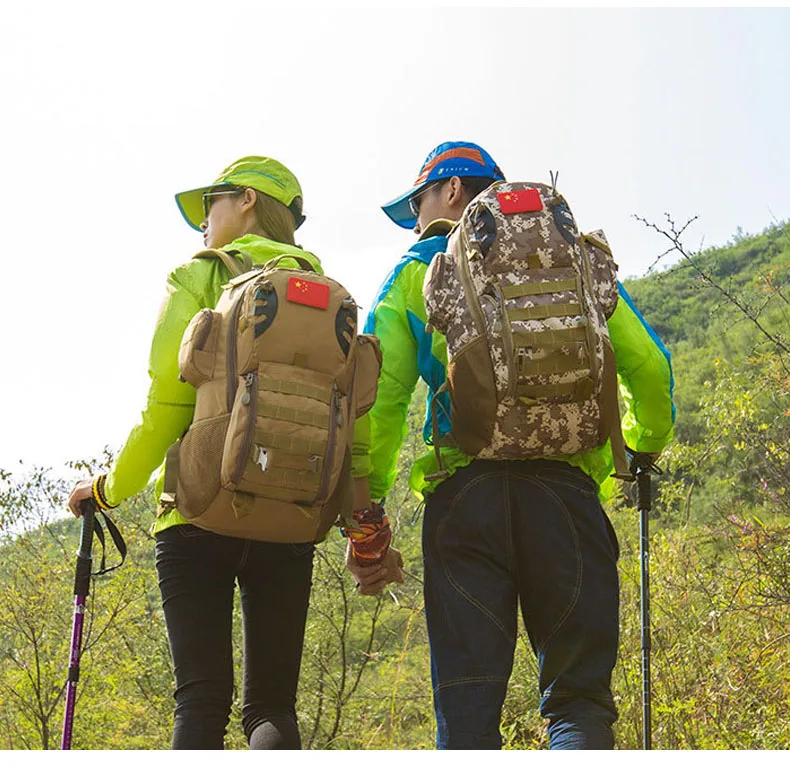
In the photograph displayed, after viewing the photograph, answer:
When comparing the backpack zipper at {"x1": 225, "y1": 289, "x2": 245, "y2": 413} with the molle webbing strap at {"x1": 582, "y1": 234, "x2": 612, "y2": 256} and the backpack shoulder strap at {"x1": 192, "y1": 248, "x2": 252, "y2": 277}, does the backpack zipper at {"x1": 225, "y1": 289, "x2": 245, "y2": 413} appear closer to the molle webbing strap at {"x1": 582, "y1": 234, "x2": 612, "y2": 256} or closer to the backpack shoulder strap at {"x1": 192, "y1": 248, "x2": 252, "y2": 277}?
the backpack shoulder strap at {"x1": 192, "y1": 248, "x2": 252, "y2": 277}

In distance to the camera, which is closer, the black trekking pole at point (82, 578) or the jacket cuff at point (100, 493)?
the jacket cuff at point (100, 493)

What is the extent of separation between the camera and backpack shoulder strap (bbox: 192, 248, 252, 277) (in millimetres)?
2902

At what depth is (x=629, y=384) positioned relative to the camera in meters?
3.15

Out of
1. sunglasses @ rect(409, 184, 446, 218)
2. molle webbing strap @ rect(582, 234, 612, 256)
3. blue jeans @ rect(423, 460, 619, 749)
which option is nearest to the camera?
blue jeans @ rect(423, 460, 619, 749)

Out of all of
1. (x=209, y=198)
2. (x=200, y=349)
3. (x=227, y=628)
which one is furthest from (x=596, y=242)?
(x=227, y=628)

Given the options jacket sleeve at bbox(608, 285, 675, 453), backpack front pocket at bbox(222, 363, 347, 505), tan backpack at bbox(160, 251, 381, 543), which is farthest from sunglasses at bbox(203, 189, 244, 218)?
jacket sleeve at bbox(608, 285, 675, 453)

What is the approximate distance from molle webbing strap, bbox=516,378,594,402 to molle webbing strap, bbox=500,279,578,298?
0.88 feet

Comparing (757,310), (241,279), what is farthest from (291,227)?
(757,310)

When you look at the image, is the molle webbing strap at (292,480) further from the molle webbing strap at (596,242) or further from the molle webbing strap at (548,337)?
the molle webbing strap at (596,242)

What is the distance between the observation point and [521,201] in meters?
2.79

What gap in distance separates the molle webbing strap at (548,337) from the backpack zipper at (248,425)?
753 millimetres

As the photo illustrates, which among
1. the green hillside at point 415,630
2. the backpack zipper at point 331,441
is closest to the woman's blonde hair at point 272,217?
the backpack zipper at point 331,441

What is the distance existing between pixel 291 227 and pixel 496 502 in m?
1.26

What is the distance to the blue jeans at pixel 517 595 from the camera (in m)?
2.52
